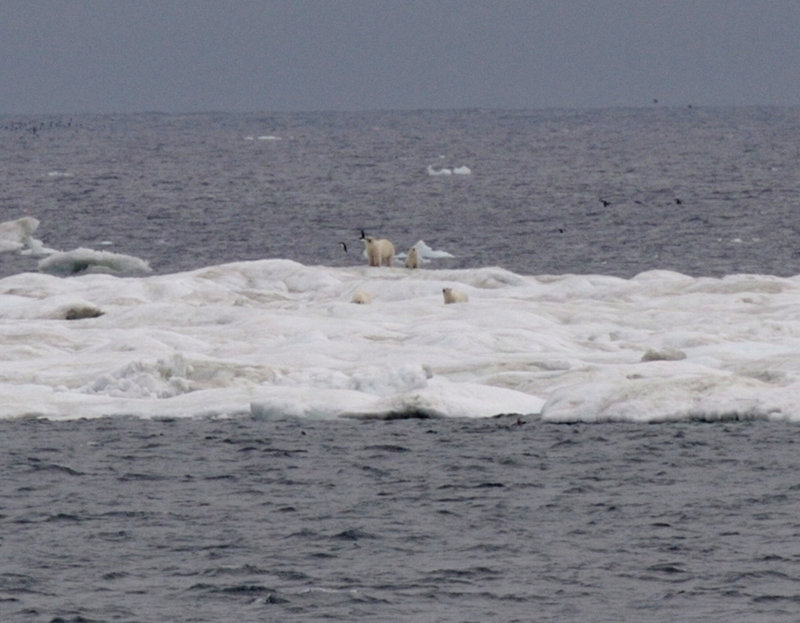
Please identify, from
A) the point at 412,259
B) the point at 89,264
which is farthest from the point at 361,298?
the point at 89,264

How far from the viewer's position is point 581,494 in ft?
78.5

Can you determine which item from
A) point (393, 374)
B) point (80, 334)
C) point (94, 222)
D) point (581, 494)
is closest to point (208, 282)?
point (80, 334)

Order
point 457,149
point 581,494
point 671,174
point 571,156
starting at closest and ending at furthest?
point 581,494
point 671,174
point 571,156
point 457,149

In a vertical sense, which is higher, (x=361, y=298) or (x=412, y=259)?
(x=412, y=259)

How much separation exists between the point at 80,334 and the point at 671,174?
261 ft

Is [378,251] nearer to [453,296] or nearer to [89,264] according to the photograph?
[453,296]

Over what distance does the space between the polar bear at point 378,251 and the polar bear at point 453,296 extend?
9207mm

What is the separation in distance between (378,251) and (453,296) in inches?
383

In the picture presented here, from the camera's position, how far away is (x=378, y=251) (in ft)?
160

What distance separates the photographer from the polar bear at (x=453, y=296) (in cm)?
3912

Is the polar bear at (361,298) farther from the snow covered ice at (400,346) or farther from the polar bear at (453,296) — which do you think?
the polar bear at (453,296)

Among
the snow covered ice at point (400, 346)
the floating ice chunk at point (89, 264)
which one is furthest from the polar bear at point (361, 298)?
the floating ice chunk at point (89, 264)

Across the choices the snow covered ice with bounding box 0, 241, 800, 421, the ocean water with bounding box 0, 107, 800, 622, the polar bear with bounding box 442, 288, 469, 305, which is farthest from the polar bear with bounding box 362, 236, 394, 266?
the polar bear with bounding box 442, 288, 469, 305

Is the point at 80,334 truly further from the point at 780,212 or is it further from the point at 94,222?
the point at 780,212
